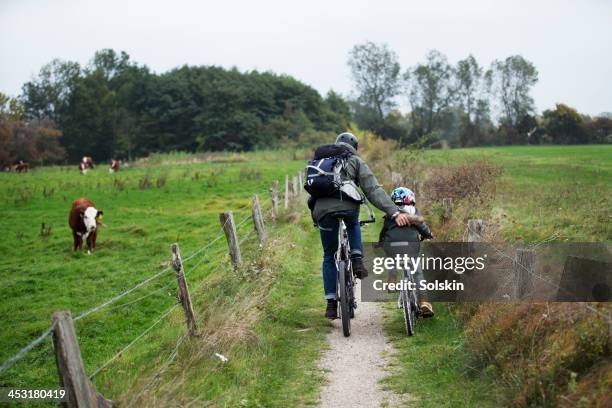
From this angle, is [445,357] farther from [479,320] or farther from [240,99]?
[240,99]

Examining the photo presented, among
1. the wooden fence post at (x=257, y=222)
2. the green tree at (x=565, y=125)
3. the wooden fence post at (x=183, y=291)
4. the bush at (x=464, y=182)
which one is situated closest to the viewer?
the wooden fence post at (x=183, y=291)

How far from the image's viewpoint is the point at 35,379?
27.9 ft

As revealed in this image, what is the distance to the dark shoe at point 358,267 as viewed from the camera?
7.93 m

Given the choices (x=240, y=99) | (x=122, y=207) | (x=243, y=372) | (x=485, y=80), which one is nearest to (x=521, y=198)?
(x=243, y=372)

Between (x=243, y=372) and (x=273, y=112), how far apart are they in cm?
8079

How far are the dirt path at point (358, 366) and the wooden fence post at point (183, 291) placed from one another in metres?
1.49

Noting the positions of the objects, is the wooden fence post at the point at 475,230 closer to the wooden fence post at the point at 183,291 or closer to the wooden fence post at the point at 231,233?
the wooden fence post at the point at 231,233

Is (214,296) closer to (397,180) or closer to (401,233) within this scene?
(401,233)

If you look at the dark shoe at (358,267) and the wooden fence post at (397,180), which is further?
the wooden fence post at (397,180)

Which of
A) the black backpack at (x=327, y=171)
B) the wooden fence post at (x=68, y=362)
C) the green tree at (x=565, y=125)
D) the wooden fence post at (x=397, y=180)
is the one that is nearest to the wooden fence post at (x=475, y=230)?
the black backpack at (x=327, y=171)

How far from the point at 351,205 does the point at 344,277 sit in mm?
873

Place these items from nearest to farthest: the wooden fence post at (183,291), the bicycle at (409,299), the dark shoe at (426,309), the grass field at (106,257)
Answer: the wooden fence post at (183,291), the bicycle at (409,299), the dark shoe at (426,309), the grass field at (106,257)

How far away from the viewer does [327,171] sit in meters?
7.53

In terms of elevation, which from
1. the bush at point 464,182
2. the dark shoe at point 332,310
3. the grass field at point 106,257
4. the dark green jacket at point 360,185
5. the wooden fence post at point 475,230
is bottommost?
the grass field at point 106,257
